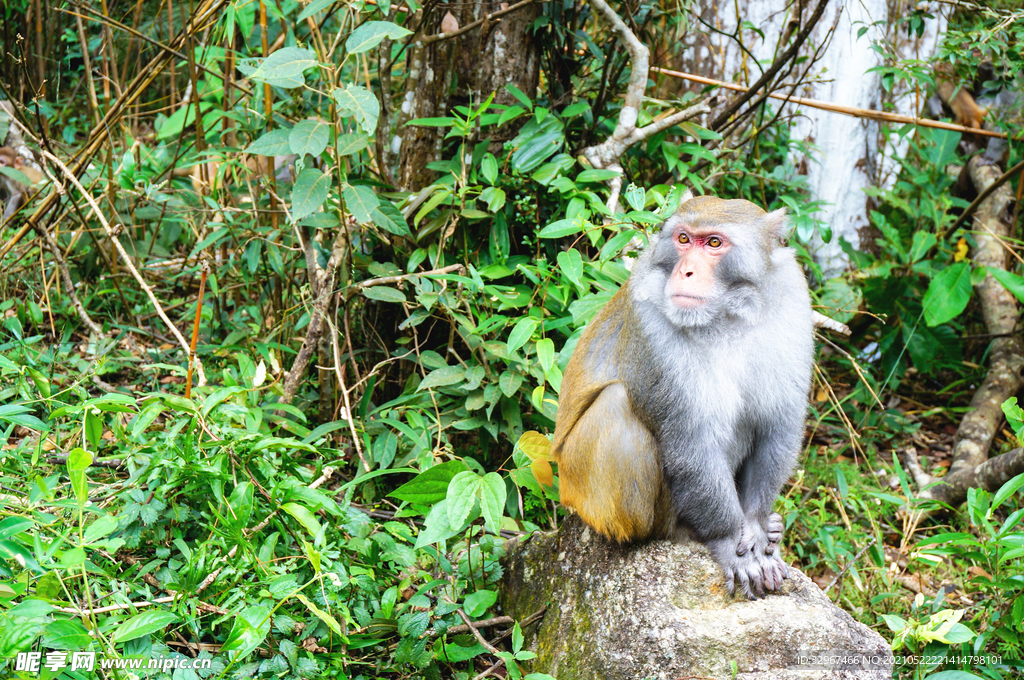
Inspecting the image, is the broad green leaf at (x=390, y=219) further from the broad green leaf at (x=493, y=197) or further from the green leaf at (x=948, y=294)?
the green leaf at (x=948, y=294)

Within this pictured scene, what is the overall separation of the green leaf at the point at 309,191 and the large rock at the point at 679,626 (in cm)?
186

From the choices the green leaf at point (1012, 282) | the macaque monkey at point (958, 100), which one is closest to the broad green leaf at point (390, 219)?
the green leaf at point (1012, 282)

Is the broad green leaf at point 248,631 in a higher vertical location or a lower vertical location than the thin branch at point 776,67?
lower

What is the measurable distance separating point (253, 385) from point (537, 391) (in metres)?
1.38

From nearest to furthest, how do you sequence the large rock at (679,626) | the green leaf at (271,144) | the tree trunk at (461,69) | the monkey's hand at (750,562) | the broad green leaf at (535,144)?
the large rock at (679,626) → the monkey's hand at (750,562) → the green leaf at (271,144) → the broad green leaf at (535,144) → the tree trunk at (461,69)

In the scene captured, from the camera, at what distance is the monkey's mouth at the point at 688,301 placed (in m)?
2.76

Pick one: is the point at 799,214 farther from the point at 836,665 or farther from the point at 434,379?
the point at 836,665

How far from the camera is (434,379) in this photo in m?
4.12

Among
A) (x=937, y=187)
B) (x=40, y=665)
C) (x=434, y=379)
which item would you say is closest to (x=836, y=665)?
(x=434, y=379)

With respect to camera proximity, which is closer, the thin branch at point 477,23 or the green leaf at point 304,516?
the green leaf at point 304,516

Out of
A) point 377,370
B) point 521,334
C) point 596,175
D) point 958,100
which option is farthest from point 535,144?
point 958,100

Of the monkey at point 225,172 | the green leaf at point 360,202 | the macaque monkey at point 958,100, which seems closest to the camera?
the green leaf at point 360,202

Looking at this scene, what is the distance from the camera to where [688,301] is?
2.76 meters

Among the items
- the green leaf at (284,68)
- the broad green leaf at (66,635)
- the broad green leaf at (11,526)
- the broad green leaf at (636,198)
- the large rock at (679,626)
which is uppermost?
the green leaf at (284,68)
